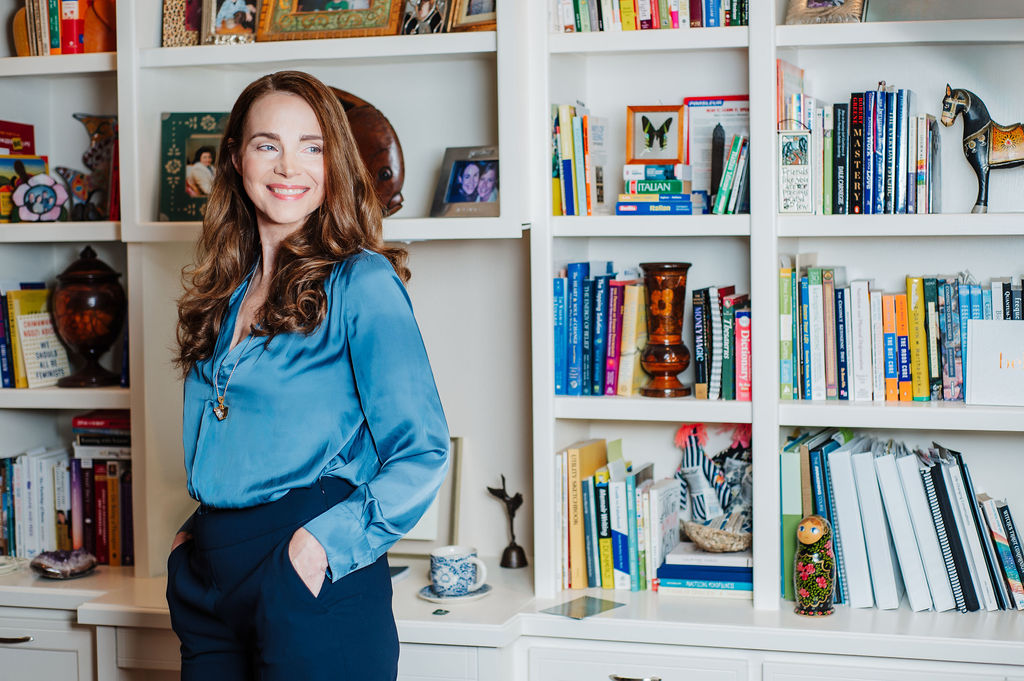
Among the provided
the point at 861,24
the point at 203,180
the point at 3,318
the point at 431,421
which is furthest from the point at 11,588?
the point at 861,24

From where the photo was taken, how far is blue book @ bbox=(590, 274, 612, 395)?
2264 mm

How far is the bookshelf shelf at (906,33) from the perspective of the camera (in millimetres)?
2018

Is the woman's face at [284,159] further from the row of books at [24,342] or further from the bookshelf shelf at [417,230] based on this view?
the row of books at [24,342]

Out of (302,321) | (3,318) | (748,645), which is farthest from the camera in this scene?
(3,318)

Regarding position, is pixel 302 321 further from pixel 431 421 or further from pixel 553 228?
pixel 553 228

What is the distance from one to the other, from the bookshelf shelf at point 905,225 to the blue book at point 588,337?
16.2 inches

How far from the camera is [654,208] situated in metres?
2.20

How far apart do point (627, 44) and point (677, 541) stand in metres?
1.07

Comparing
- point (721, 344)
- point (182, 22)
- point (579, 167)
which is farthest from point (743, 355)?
point (182, 22)

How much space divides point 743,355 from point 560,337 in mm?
380

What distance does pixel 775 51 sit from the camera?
82.2 inches

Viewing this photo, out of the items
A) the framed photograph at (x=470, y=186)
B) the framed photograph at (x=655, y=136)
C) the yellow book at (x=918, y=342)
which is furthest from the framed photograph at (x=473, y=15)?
the yellow book at (x=918, y=342)

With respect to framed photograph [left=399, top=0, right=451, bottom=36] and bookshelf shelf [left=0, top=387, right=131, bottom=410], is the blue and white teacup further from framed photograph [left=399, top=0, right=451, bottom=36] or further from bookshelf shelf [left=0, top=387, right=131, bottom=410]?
framed photograph [left=399, top=0, right=451, bottom=36]

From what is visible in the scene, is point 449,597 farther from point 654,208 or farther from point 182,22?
point 182,22
